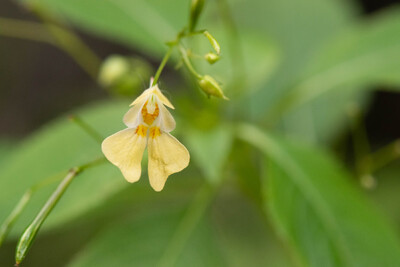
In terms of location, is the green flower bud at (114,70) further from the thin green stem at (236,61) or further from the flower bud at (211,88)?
the flower bud at (211,88)

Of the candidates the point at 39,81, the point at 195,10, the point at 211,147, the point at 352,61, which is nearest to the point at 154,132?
the point at 195,10

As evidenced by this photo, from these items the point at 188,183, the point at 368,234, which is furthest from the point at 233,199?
the point at 368,234

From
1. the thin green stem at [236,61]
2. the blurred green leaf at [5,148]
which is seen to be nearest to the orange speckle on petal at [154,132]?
the thin green stem at [236,61]

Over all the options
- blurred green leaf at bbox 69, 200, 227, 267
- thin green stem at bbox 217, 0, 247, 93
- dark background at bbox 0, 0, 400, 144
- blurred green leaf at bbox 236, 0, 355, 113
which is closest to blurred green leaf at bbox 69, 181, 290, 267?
blurred green leaf at bbox 69, 200, 227, 267

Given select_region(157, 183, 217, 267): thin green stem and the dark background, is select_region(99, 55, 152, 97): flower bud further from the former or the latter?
the dark background

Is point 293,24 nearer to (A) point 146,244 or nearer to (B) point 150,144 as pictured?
(A) point 146,244

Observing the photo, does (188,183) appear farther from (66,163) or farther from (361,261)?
(361,261)
